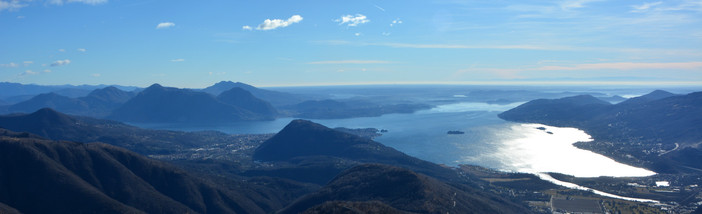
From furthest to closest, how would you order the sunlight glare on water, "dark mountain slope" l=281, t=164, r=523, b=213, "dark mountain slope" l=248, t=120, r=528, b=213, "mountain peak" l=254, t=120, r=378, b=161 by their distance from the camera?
"mountain peak" l=254, t=120, r=378, b=161, the sunlight glare on water, "dark mountain slope" l=248, t=120, r=528, b=213, "dark mountain slope" l=281, t=164, r=523, b=213

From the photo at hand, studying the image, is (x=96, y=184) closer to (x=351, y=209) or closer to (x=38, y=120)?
(x=351, y=209)

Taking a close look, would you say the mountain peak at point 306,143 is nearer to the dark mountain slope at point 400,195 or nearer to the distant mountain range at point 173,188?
the distant mountain range at point 173,188

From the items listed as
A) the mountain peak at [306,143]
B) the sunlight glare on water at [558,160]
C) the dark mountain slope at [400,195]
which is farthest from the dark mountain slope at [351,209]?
the mountain peak at [306,143]

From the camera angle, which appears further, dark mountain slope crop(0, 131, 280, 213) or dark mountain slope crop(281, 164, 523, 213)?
dark mountain slope crop(0, 131, 280, 213)

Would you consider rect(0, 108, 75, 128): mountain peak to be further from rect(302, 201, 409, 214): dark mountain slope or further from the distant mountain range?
rect(302, 201, 409, 214): dark mountain slope

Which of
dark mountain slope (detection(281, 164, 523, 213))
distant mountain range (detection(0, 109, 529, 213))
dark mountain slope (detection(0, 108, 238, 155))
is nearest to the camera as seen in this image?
dark mountain slope (detection(281, 164, 523, 213))

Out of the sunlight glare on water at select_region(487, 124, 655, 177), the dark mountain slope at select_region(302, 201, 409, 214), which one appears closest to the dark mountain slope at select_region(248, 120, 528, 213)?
the dark mountain slope at select_region(302, 201, 409, 214)
